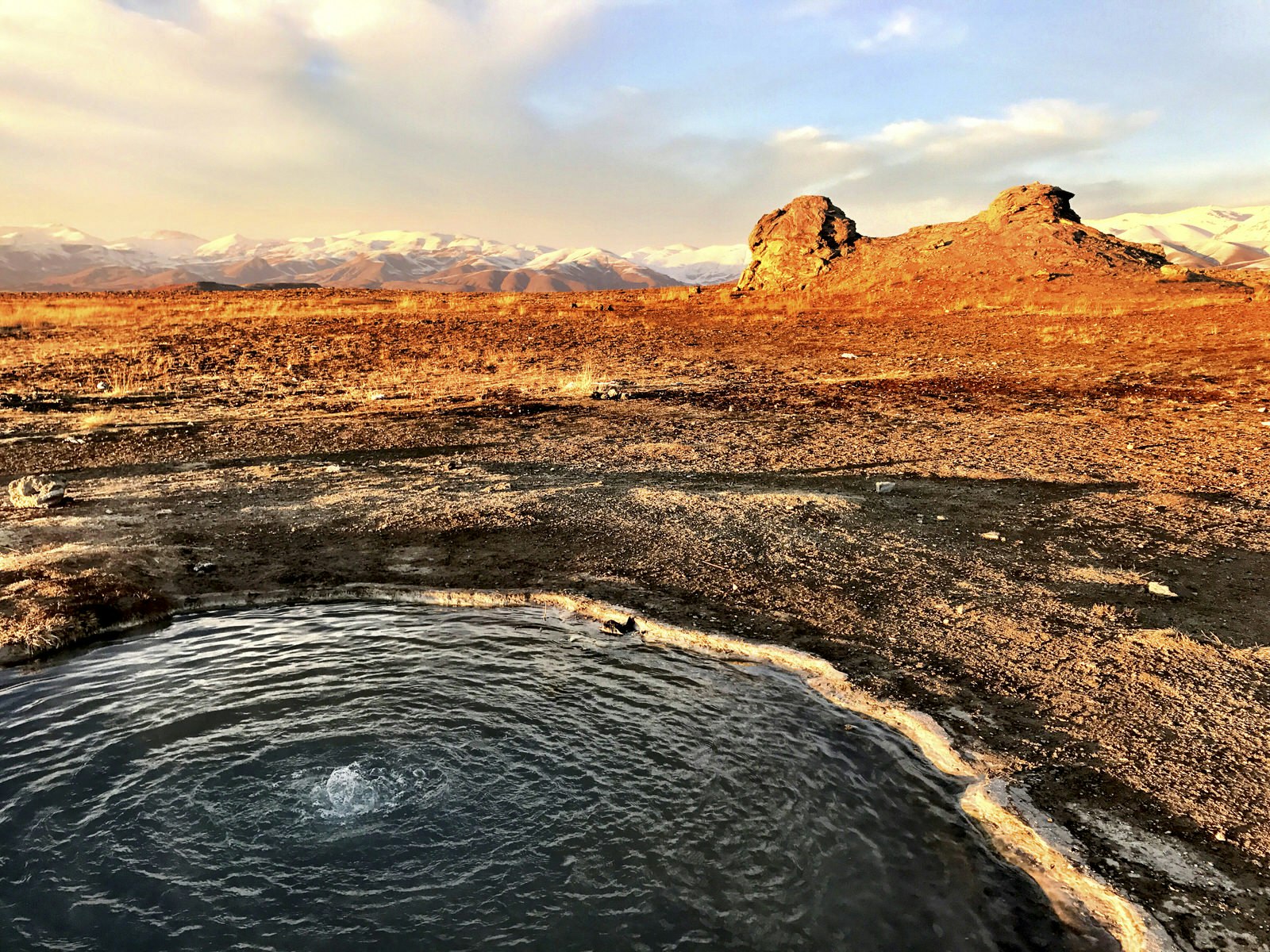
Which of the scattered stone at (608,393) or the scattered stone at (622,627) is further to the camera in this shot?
the scattered stone at (608,393)

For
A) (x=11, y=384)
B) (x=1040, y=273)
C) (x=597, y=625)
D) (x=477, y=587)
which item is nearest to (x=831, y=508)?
(x=597, y=625)

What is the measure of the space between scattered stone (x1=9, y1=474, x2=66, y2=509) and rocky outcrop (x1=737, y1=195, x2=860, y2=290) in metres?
32.5

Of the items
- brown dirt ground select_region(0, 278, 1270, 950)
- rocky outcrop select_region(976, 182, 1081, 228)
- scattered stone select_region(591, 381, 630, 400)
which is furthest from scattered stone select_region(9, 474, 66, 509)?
rocky outcrop select_region(976, 182, 1081, 228)

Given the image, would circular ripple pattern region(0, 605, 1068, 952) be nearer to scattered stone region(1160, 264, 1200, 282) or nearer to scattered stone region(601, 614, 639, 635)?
scattered stone region(601, 614, 639, 635)

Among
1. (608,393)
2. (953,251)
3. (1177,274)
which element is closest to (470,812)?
(608,393)

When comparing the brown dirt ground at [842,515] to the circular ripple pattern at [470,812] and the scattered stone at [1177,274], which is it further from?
the scattered stone at [1177,274]

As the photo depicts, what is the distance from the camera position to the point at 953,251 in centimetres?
3478

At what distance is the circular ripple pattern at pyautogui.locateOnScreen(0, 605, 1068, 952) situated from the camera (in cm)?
384

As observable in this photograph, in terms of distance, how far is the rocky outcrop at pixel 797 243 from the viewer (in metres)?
38.1

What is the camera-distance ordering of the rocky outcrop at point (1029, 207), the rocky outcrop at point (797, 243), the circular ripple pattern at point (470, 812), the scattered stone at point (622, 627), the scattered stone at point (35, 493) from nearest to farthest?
the circular ripple pattern at point (470, 812) < the scattered stone at point (622, 627) < the scattered stone at point (35, 493) < the rocky outcrop at point (1029, 207) < the rocky outcrop at point (797, 243)

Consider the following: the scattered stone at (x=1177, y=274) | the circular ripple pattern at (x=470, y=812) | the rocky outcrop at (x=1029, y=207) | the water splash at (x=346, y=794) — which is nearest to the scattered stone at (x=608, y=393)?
the circular ripple pattern at (x=470, y=812)

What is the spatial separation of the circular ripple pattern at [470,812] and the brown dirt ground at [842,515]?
2.94 ft

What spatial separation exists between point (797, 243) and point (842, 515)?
32.9 m

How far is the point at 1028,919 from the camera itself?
3.87m
